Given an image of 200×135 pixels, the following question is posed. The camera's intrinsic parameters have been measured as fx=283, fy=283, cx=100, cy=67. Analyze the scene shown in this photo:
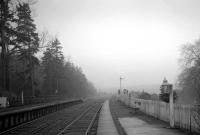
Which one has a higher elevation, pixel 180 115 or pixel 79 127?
pixel 180 115

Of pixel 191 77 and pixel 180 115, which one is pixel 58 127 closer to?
pixel 180 115

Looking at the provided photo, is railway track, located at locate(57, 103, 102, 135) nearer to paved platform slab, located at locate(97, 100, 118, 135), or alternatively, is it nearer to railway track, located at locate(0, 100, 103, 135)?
railway track, located at locate(0, 100, 103, 135)

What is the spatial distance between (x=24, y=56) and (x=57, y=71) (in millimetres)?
30572

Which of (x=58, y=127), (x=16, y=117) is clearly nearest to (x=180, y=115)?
(x=58, y=127)

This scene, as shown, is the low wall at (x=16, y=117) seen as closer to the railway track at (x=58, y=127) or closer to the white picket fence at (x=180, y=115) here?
the railway track at (x=58, y=127)

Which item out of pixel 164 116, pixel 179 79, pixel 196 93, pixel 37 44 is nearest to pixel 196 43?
pixel 179 79

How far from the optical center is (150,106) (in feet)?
88.7

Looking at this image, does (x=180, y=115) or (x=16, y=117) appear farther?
(x=16, y=117)

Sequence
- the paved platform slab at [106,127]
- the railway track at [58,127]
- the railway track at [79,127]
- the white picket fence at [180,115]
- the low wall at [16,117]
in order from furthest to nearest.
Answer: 1. the low wall at [16,117]
2. the railway track at [58,127]
3. the railway track at [79,127]
4. the paved platform slab at [106,127]
5. the white picket fence at [180,115]

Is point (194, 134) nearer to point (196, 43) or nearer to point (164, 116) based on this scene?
point (164, 116)

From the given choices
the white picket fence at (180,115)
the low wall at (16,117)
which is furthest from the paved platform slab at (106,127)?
the low wall at (16,117)

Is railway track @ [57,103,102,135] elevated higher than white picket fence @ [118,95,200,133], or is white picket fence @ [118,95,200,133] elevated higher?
white picket fence @ [118,95,200,133]

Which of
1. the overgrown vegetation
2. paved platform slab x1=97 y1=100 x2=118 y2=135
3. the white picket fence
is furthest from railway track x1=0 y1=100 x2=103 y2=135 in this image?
the overgrown vegetation

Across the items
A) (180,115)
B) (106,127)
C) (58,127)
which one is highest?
(180,115)
